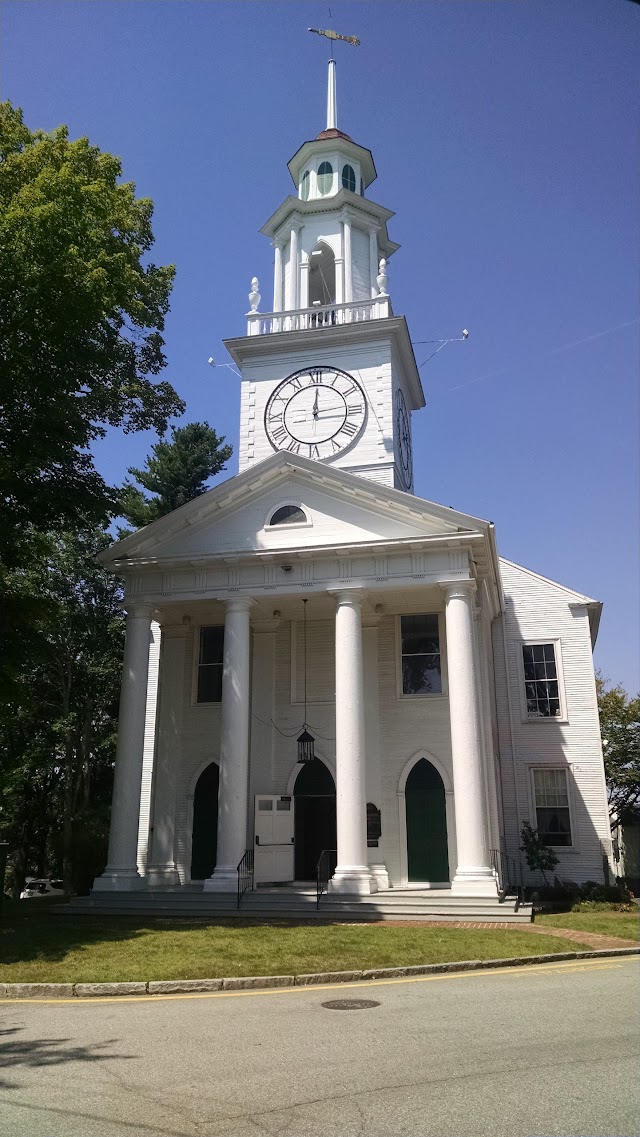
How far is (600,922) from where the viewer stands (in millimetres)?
17422

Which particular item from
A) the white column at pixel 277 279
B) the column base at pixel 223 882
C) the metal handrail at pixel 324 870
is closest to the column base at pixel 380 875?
the metal handrail at pixel 324 870

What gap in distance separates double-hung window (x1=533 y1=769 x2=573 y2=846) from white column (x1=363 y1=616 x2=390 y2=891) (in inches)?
228

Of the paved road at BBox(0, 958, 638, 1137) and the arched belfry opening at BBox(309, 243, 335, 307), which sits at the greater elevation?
the arched belfry opening at BBox(309, 243, 335, 307)

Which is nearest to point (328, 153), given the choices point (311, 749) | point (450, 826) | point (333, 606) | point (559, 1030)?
point (333, 606)

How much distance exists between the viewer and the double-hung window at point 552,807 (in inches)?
980

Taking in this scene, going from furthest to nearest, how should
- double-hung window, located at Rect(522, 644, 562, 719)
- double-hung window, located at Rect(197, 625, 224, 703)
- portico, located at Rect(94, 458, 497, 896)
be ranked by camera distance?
double-hung window, located at Rect(522, 644, 562, 719)
double-hung window, located at Rect(197, 625, 224, 703)
portico, located at Rect(94, 458, 497, 896)

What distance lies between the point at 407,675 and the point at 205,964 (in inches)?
483

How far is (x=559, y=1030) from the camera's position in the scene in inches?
303

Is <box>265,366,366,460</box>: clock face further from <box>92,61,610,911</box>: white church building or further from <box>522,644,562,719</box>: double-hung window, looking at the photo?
<box>522,644,562,719</box>: double-hung window

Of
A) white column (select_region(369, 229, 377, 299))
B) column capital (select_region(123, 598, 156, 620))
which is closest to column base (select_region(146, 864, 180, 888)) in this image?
column capital (select_region(123, 598, 156, 620))

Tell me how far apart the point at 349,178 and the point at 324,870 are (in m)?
24.9

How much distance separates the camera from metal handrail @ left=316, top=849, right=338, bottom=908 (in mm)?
17828

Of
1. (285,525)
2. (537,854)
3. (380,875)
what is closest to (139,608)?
(285,525)

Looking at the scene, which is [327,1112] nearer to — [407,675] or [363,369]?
[407,675]
